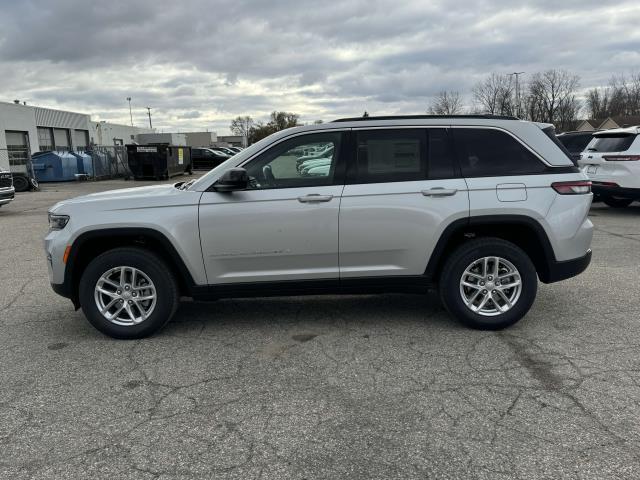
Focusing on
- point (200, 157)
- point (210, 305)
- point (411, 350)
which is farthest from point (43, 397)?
point (200, 157)

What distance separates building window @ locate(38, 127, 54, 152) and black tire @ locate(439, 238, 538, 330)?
130 feet

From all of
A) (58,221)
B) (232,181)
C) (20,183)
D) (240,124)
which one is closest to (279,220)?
(232,181)

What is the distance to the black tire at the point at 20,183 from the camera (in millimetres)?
22922

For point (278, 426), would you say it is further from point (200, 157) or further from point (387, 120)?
point (200, 157)

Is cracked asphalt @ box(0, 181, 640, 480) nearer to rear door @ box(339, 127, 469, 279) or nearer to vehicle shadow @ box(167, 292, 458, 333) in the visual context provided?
vehicle shadow @ box(167, 292, 458, 333)

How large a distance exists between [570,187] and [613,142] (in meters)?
7.57

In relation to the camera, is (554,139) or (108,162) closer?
(554,139)

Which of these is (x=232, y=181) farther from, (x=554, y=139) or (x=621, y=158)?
(x=621, y=158)

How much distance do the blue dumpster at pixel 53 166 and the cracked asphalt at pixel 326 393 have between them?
24648mm

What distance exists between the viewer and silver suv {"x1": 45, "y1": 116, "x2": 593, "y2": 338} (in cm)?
443

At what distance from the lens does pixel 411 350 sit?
4.25 metres

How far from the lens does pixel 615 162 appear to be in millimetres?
10648

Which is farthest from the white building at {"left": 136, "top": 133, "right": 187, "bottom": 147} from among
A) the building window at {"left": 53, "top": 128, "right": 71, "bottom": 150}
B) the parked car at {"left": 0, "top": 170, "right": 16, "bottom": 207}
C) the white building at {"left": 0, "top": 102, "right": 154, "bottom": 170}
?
the parked car at {"left": 0, "top": 170, "right": 16, "bottom": 207}

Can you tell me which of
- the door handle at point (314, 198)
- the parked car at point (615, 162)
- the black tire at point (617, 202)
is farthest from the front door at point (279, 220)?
the black tire at point (617, 202)
